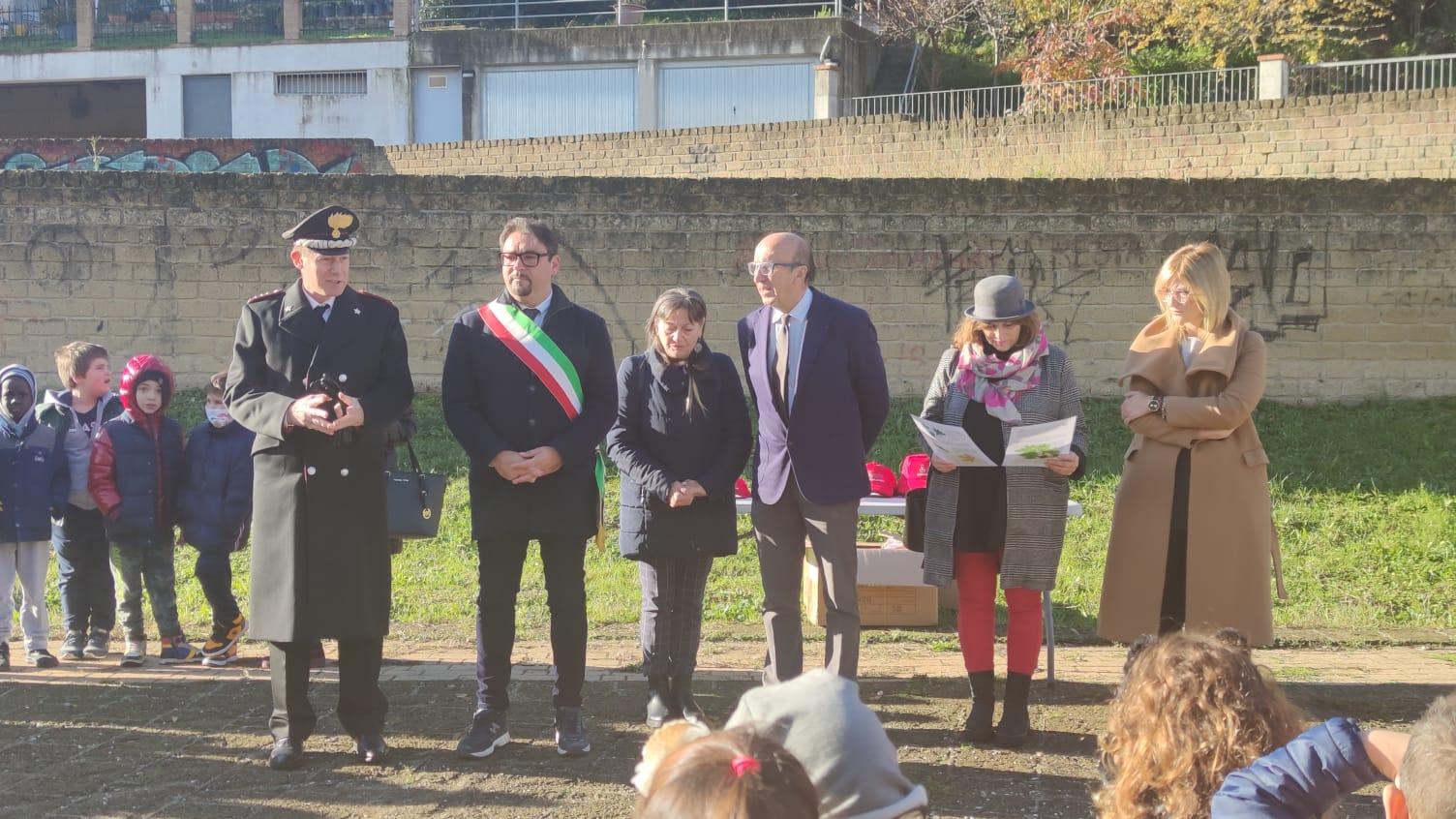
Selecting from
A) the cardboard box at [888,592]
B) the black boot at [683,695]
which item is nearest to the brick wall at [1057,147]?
the cardboard box at [888,592]

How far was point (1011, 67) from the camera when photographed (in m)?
27.5

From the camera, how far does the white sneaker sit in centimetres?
710

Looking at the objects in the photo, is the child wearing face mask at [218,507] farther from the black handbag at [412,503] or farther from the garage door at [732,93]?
the garage door at [732,93]

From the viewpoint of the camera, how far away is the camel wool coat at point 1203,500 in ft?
18.3

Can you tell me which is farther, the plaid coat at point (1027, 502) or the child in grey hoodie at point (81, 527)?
the child in grey hoodie at point (81, 527)

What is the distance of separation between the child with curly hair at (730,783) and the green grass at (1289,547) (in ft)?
17.9

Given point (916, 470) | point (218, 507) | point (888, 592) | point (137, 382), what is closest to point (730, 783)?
point (916, 470)

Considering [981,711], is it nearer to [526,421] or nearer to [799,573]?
[799,573]

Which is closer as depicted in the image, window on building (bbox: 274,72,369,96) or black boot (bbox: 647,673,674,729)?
black boot (bbox: 647,673,674,729)

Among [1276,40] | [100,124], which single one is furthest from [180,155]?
[1276,40]

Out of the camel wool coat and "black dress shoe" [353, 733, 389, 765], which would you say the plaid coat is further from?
"black dress shoe" [353, 733, 389, 765]

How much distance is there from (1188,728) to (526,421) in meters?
3.27

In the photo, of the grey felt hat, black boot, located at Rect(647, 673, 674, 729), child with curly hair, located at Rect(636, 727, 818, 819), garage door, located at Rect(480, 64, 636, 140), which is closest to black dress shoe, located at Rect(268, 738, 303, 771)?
black boot, located at Rect(647, 673, 674, 729)

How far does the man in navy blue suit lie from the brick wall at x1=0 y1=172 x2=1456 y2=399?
758cm
